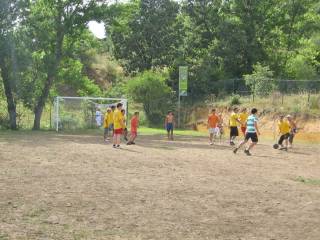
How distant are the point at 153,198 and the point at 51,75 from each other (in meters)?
26.9

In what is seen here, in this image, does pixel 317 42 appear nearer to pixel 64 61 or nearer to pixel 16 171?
pixel 64 61

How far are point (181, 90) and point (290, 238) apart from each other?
34988 millimetres

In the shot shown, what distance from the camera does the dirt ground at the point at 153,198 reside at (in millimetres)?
8211

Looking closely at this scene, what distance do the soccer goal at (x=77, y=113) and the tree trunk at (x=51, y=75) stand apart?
0.95 metres

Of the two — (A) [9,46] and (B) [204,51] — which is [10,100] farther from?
(B) [204,51]

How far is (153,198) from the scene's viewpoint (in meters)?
10.7

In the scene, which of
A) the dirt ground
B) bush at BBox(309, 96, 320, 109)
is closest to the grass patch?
the dirt ground

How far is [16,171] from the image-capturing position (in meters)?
13.6

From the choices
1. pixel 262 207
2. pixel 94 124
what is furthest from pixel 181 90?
pixel 262 207

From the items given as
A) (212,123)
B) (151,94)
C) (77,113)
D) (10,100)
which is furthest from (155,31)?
(212,123)

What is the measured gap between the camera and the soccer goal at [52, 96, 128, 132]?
36.8 m

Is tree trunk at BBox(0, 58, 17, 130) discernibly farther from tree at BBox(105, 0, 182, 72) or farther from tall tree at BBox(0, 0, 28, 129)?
tree at BBox(105, 0, 182, 72)

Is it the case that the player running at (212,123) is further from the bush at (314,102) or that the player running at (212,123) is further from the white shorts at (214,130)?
the bush at (314,102)

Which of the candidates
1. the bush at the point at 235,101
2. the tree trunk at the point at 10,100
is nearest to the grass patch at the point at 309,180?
the tree trunk at the point at 10,100
